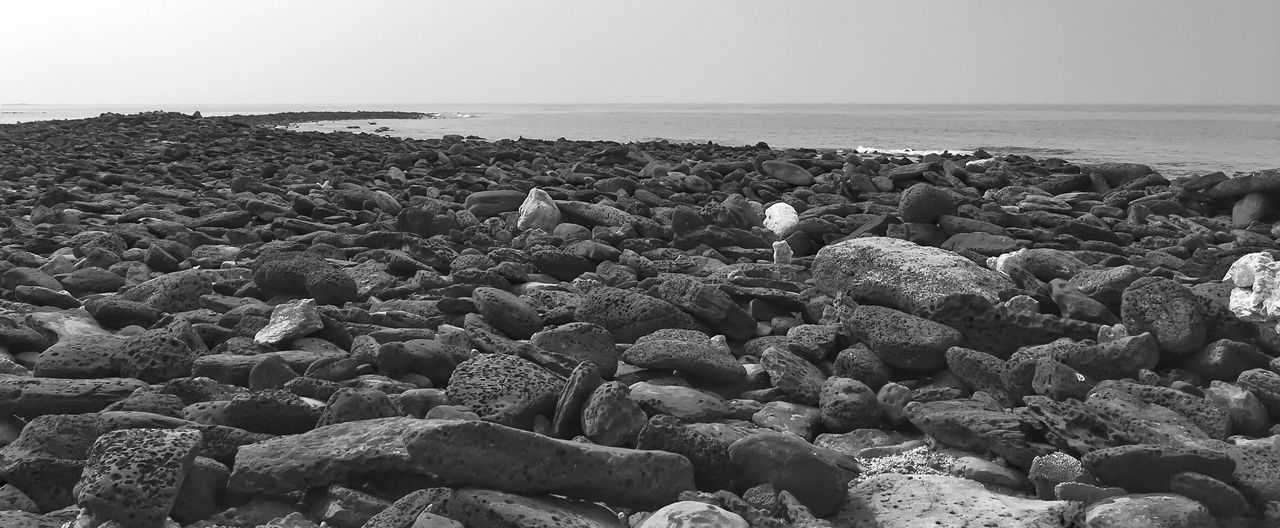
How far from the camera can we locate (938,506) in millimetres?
2900

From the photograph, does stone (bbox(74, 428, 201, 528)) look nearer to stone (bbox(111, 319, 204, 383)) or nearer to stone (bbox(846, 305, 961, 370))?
stone (bbox(111, 319, 204, 383))

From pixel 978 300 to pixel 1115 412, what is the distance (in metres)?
0.99

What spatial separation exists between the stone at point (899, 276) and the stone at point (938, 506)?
151 centimetres

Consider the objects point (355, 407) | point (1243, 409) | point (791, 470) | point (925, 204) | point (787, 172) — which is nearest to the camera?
point (791, 470)

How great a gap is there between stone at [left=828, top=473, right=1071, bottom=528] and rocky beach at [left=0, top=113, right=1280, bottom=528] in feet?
0.04

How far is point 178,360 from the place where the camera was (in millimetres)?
3684

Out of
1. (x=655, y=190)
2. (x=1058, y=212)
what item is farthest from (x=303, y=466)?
(x=1058, y=212)

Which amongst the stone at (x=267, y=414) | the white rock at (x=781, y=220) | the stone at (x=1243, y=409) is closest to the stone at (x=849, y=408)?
the stone at (x=1243, y=409)

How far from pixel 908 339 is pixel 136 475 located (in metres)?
3.03

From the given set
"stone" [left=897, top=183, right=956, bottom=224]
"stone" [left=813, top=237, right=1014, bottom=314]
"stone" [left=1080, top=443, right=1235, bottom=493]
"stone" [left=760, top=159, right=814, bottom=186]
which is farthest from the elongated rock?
"stone" [left=760, top=159, right=814, bottom=186]

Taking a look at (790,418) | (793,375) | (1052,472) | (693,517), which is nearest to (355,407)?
(693,517)

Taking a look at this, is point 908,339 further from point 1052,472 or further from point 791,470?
point 791,470

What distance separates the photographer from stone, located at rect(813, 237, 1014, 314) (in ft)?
14.9

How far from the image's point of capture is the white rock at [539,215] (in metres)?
7.73
